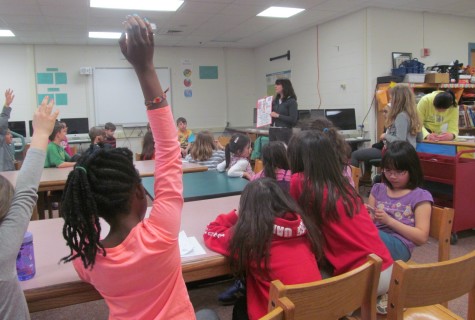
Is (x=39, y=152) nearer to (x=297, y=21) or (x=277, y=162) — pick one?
(x=277, y=162)

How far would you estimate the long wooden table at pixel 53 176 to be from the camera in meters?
3.08

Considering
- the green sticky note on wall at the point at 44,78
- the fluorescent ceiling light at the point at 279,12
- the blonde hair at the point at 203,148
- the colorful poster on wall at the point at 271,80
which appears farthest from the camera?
the colorful poster on wall at the point at 271,80

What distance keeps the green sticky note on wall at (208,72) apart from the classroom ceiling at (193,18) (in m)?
1.14

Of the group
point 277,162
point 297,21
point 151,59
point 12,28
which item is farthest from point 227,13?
point 151,59

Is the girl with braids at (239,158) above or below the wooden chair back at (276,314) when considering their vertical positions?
above

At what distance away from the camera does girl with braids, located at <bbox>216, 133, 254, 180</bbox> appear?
3.17 m

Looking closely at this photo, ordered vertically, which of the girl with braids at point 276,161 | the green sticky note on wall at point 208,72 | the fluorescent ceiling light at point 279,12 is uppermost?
the fluorescent ceiling light at point 279,12

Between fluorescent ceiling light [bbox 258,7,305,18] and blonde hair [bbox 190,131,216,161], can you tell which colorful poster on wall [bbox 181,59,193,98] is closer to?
fluorescent ceiling light [bbox 258,7,305,18]

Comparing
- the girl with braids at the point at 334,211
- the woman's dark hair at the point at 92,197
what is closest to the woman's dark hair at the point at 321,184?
the girl with braids at the point at 334,211


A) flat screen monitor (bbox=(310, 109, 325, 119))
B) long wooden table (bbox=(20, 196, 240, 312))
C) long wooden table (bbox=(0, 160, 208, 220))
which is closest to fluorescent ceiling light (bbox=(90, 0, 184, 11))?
long wooden table (bbox=(0, 160, 208, 220))

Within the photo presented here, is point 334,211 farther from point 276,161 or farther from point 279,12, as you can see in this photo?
point 279,12

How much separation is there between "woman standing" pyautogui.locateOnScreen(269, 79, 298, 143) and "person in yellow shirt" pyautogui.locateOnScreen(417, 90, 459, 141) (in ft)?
4.59

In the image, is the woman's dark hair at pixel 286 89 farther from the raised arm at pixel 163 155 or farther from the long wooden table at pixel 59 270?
the raised arm at pixel 163 155

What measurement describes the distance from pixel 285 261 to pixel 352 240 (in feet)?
1.05
